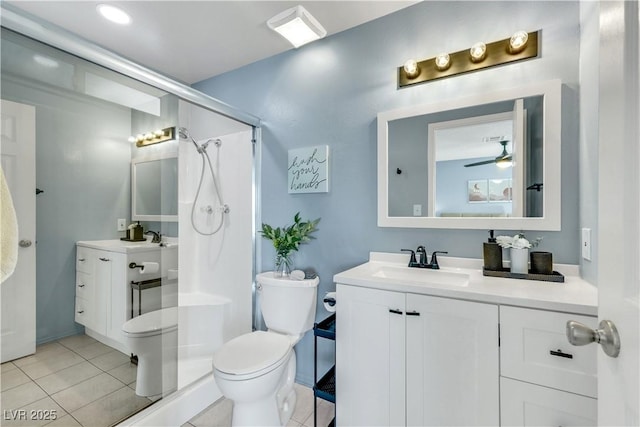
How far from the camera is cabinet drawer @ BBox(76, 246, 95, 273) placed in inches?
61.5

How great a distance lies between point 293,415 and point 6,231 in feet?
5.42

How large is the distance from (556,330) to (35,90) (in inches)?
94.3

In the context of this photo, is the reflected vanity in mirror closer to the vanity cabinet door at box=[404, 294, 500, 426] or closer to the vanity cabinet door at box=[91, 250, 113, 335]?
the vanity cabinet door at box=[91, 250, 113, 335]

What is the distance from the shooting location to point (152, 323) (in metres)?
1.72

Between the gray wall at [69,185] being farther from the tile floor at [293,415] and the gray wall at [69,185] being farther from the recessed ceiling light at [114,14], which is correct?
the tile floor at [293,415]

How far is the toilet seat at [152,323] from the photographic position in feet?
5.37

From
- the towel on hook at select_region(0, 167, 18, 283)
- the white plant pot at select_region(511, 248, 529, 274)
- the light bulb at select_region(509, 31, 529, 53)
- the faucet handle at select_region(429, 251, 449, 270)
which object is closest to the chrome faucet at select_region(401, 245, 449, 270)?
the faucet handle at select_region(429, 251, 449, 270)

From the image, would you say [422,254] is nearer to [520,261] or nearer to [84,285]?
[520,261]

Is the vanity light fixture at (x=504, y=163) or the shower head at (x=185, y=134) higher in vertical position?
the shower head at (x=185, y=134)

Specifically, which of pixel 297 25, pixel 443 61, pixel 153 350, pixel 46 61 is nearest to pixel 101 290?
pixel 153 350

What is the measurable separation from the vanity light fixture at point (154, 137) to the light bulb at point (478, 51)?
1.86 m

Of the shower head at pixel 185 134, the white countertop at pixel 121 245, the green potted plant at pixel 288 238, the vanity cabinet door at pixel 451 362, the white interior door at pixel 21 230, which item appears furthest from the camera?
the shower head at pixel 185 134


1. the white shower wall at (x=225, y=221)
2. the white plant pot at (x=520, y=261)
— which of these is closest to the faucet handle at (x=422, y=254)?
the white plant pot at (x=520, y=261)

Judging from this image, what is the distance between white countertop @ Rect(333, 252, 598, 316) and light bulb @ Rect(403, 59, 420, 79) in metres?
1.08
